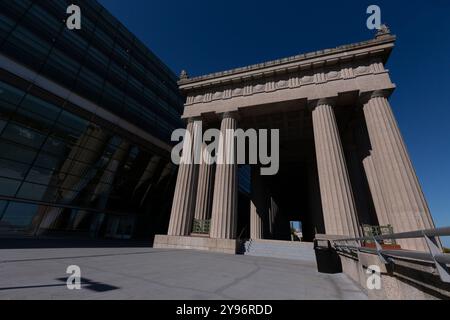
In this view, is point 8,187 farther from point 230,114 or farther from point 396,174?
point 396,174

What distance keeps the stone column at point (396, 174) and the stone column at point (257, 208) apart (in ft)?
43.4

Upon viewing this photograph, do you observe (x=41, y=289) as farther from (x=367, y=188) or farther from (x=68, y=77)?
(x=68, y=77)

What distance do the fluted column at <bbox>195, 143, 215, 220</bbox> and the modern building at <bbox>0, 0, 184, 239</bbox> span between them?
11244 millimetres

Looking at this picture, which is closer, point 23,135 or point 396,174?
point 396,174

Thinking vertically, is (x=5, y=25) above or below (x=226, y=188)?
above

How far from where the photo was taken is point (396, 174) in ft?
37.8

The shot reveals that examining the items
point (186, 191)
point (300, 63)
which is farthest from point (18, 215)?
point (300, 63)

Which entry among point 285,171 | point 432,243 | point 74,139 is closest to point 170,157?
point 74,139

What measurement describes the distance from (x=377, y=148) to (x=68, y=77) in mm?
26675

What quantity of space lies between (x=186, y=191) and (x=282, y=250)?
803 cm

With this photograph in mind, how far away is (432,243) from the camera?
193cm

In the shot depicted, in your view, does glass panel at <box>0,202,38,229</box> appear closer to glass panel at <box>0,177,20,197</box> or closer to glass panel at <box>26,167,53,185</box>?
glass panel at <box>0,177,20,197</box>

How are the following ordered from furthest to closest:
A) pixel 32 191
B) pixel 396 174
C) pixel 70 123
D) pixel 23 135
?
pixel 70 123
pixel 32 191
pixel 23 135
pixel 396 174
